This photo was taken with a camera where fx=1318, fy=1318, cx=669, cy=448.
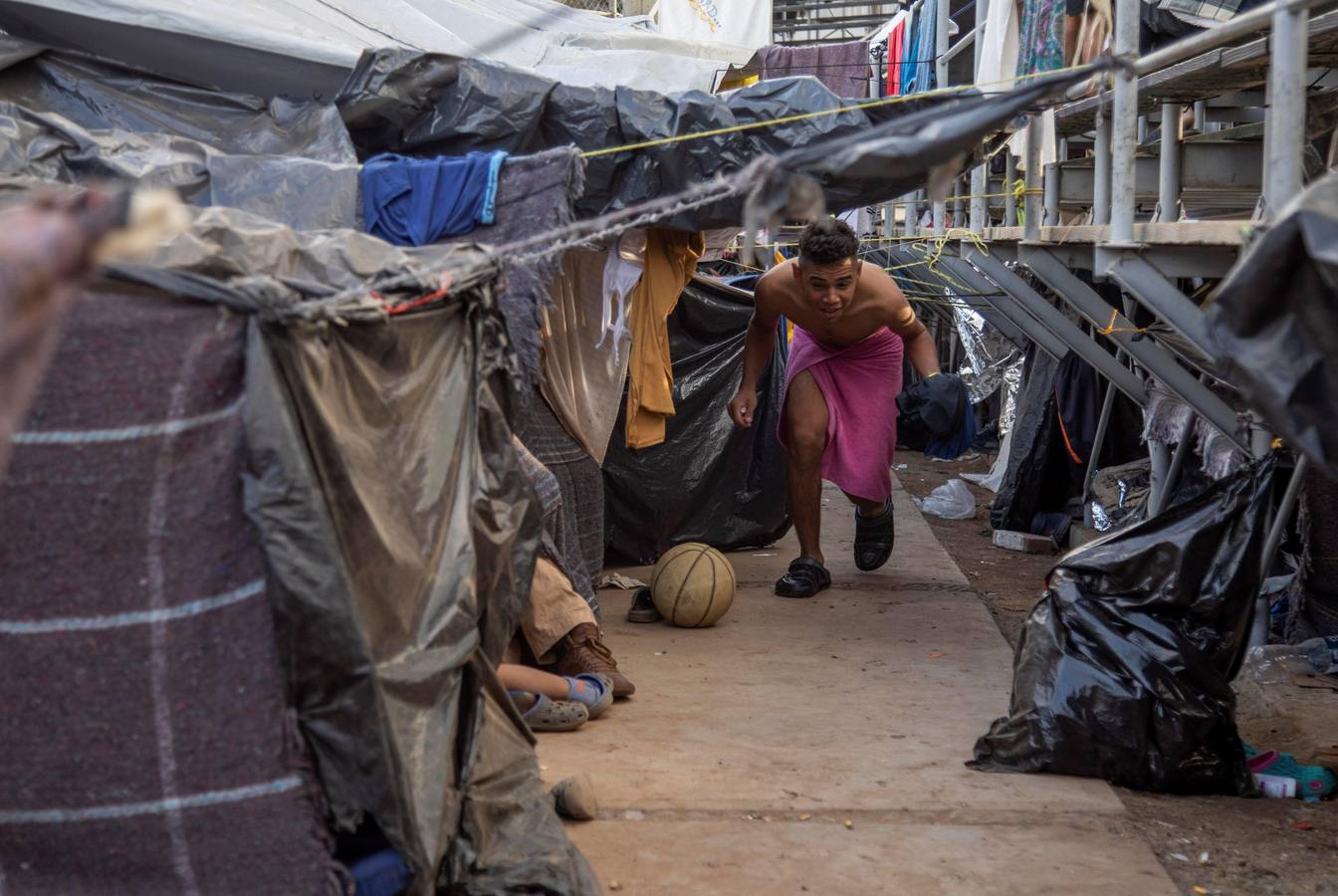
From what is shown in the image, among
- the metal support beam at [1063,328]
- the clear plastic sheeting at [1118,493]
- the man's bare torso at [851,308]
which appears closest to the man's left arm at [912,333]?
the man's bare torso at [851,308]

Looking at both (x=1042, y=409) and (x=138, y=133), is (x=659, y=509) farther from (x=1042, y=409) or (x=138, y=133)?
(x=138, y=133)

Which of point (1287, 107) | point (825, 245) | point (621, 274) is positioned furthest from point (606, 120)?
point (1287, 107)

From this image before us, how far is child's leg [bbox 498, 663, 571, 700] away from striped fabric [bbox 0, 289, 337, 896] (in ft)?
6.46

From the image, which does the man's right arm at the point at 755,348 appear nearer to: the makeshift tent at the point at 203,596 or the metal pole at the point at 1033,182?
the metal pole at the point at 1033,182

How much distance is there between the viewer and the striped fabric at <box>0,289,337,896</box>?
266 centimetres

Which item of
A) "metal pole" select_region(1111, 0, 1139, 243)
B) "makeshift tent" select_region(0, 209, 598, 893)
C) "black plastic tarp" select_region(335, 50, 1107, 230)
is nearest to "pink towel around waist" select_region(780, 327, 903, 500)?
"black plastic tarp" select_region(335, 50, 1107, 230)

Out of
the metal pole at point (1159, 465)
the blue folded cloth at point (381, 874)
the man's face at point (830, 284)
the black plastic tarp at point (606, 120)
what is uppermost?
the black plastic tarp at point (606, 120)

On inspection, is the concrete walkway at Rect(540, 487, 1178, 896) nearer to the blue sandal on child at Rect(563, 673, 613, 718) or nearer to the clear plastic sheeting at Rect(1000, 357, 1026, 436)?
the blue sandal on child at Rect(563, 673, 613, 718)

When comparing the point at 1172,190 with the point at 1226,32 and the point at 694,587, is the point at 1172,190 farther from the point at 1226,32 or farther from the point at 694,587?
the point at 694,587

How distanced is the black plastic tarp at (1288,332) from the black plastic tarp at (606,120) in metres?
2.87

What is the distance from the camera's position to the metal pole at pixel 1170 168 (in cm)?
479

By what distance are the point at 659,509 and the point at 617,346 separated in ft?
7.56

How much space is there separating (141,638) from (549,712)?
2414 millimetres

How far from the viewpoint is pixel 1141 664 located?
14.6 ft
